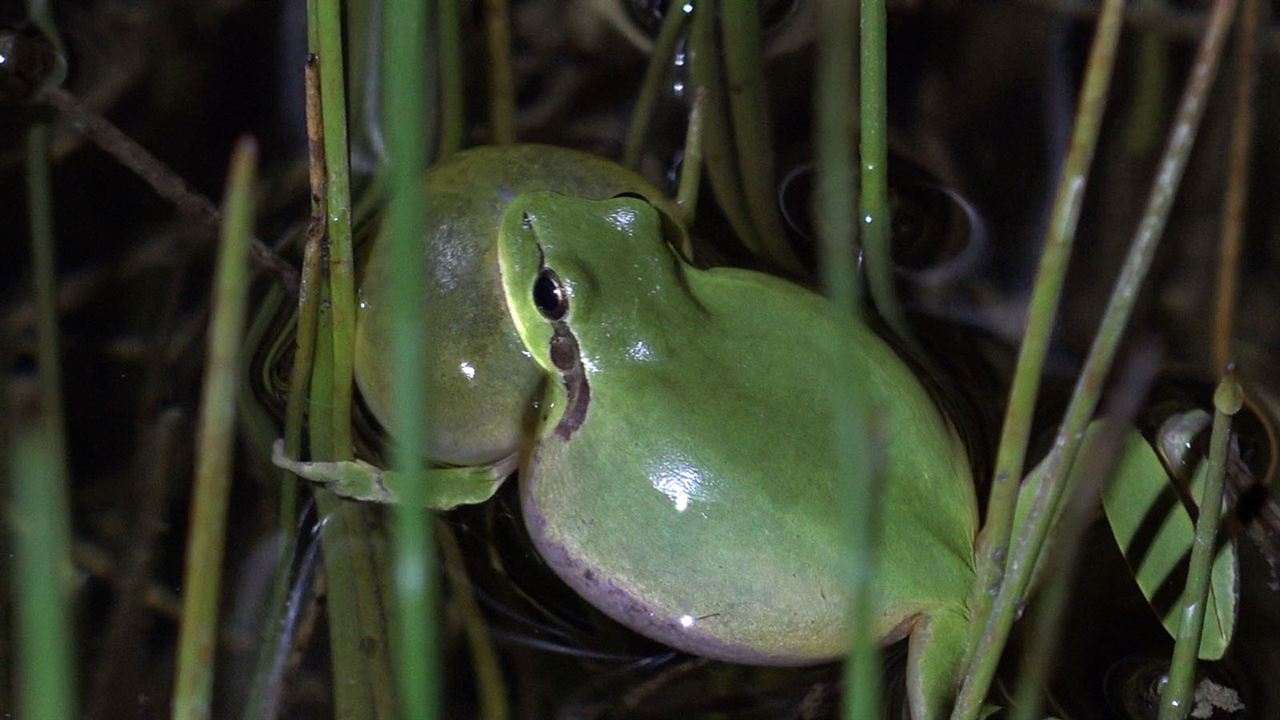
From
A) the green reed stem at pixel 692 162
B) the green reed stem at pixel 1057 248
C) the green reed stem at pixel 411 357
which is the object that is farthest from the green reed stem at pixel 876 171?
the green reed stem at pixel 411 357

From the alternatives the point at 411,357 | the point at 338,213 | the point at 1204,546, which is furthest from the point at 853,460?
the point at 338,213

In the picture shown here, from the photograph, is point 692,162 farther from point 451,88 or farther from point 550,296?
point 550,296

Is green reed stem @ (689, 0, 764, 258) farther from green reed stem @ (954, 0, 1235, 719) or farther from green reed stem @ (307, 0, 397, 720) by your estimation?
green reed stem @ (954, 0, 1235, 719)

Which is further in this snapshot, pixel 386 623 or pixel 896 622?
pixel 386 623

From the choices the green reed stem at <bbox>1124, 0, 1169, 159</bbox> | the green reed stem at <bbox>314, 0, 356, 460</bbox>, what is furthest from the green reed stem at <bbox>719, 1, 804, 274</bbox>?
the green reed stem at <bbox>314, 0, 356, 460</bbox>

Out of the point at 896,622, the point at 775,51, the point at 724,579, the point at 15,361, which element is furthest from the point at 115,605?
the point at 775,51

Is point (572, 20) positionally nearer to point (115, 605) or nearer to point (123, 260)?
point (123, 260)

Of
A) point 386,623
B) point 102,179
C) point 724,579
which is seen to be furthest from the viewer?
point 102,179

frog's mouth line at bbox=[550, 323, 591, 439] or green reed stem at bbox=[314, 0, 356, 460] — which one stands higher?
green reed stem at bbox=[314, 0, 356, 460]
